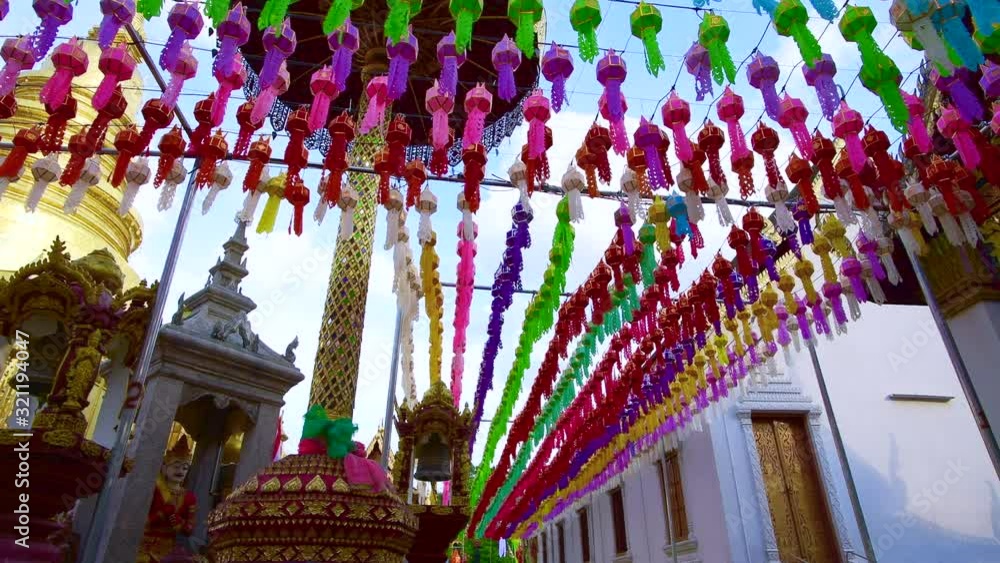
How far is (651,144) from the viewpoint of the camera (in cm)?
416

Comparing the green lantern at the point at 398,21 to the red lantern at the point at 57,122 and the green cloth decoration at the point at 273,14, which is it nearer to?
the green cloth decoration at the point at 273,14

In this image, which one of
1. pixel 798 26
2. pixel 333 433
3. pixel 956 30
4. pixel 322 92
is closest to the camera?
pixel 956 30

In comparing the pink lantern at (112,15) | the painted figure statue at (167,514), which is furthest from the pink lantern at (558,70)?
the painted figure statue at (167,514)

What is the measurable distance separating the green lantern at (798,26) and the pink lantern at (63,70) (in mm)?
4372

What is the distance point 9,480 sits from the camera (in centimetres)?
432

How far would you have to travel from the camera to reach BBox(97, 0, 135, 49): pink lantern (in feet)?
10.6

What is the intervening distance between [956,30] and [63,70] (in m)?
5.23

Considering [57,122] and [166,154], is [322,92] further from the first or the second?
[57,122]

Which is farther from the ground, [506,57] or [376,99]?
[506,57]

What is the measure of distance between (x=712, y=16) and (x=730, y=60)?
0.32 m

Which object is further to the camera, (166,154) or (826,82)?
Answer: (166,154)

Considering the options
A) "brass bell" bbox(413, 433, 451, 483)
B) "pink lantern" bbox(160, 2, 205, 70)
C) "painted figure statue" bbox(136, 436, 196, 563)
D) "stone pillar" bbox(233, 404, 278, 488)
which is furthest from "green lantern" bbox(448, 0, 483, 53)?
"brass bell" bbox(413, 433, 451, 483)

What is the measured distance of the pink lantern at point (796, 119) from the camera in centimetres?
383

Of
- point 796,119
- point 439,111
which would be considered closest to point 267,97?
point 439,111
